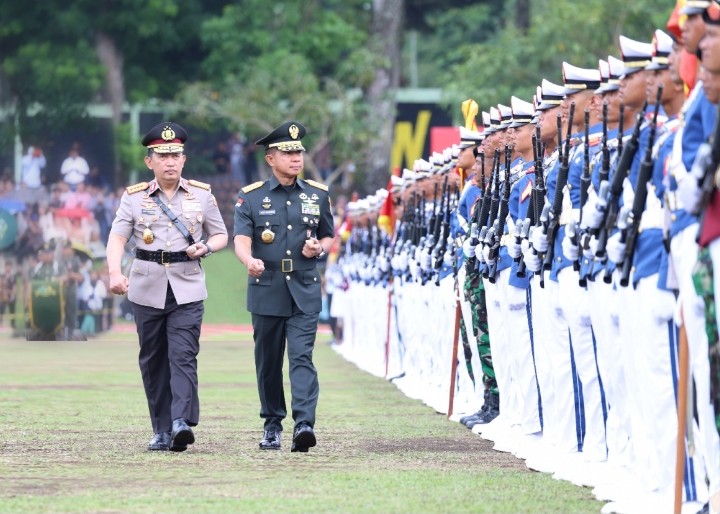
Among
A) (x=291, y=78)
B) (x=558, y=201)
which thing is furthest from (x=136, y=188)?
(x=291, y=78)

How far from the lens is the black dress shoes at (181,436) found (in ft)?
36.0

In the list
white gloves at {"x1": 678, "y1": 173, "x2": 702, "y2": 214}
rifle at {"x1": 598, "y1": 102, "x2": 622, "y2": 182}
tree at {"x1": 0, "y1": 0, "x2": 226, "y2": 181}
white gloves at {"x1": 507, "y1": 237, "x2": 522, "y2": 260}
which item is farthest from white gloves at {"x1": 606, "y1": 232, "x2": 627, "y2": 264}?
tree at {"x1": 0, "y1": 0, "x2": 226, "y2": 181}

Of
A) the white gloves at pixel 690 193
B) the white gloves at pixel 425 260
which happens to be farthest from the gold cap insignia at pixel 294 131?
the white gloves at pixel 425 260

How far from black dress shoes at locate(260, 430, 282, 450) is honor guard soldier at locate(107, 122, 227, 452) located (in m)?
0.43

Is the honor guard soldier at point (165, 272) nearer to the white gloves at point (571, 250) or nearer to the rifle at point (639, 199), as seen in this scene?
the white gloves at point (571, 250)

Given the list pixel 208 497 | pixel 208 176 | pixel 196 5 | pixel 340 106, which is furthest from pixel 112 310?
pixel 208 497

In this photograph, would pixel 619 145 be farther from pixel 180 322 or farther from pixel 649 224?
pixel 180 322

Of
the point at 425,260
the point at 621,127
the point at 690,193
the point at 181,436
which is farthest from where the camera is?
the point at 425,260

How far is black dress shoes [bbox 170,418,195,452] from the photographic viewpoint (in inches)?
432

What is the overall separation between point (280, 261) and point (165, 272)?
2.29 ft

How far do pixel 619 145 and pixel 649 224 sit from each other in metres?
0.67

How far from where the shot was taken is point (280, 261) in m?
11.4

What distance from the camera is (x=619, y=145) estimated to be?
28.8ft

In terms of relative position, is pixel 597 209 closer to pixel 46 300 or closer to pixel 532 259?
pixel 532 259
